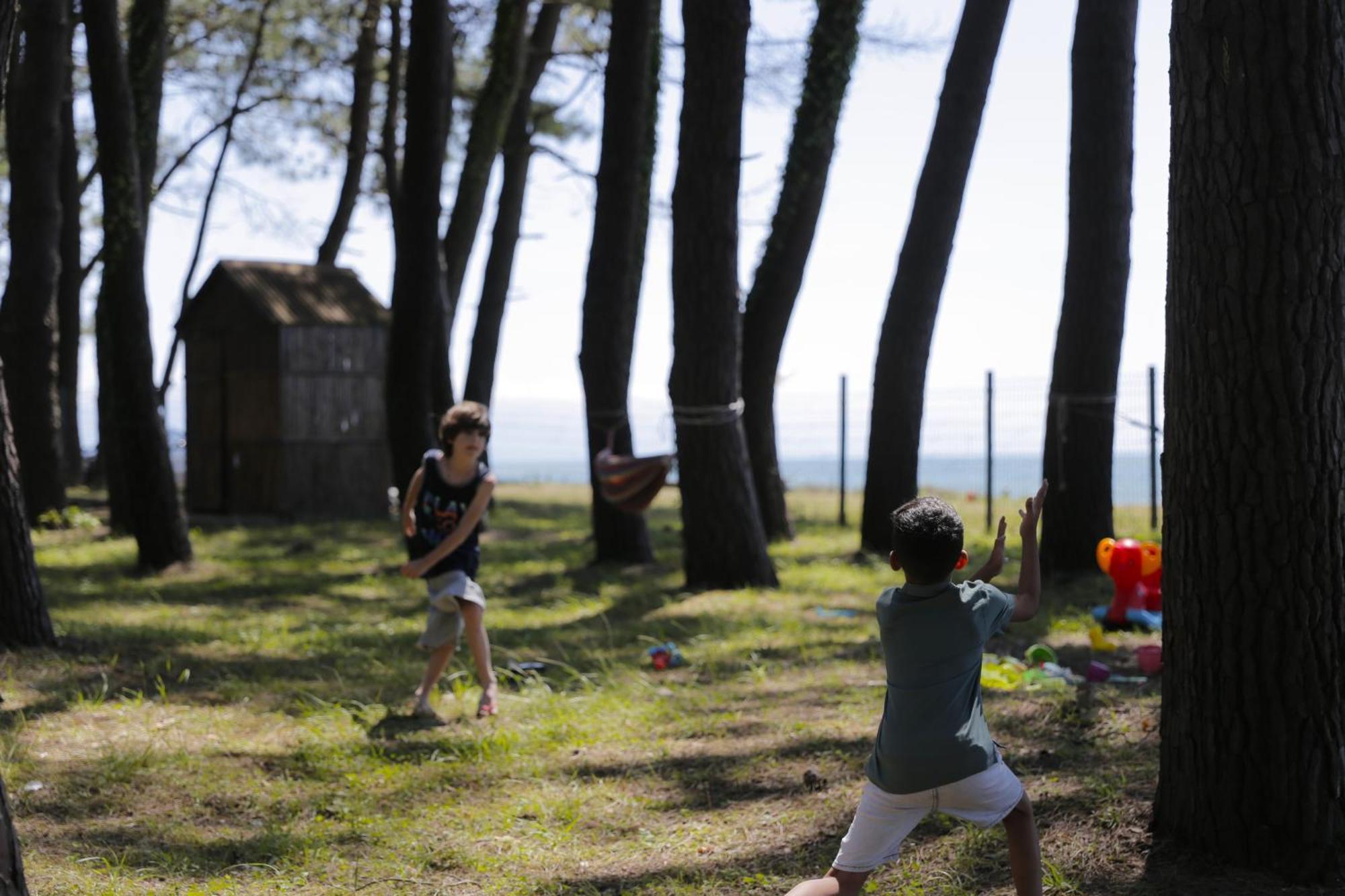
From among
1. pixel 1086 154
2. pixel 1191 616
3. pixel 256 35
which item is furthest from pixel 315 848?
pixel 256 35

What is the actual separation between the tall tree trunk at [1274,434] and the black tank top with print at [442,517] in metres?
3.37

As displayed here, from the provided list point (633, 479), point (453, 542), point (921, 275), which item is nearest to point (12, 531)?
point (453, 542)

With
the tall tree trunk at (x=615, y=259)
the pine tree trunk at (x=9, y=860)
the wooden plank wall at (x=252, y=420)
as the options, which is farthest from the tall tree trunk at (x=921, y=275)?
the pine tree trunk at (x=9, y=860)

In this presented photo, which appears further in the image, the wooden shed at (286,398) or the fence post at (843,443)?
the wooden shed at (286,398)

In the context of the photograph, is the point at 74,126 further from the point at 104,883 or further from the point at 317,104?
the point at 104,883

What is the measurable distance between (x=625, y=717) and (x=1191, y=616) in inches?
118

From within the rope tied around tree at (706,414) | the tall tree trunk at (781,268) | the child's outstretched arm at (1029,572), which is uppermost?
the tall tree trunk at (781,268)

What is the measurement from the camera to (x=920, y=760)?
123 inches

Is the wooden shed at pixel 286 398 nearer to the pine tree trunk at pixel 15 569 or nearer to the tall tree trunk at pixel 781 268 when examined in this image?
the tall tree trunk at pixel 781 268

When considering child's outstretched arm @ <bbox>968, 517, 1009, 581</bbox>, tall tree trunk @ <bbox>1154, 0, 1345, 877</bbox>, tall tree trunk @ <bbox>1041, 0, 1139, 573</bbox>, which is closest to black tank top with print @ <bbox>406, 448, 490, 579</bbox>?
child's outstretched arm @ <bbox>968, 517, 1009, 581</bbox>

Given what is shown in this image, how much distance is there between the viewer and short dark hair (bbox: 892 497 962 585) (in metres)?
3.15

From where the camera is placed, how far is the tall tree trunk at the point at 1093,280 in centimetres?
951

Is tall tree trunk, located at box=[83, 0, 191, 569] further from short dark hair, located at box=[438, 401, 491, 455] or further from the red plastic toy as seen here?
the red plastic toy

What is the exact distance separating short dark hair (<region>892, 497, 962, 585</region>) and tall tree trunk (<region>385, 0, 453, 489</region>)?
9258 mm
